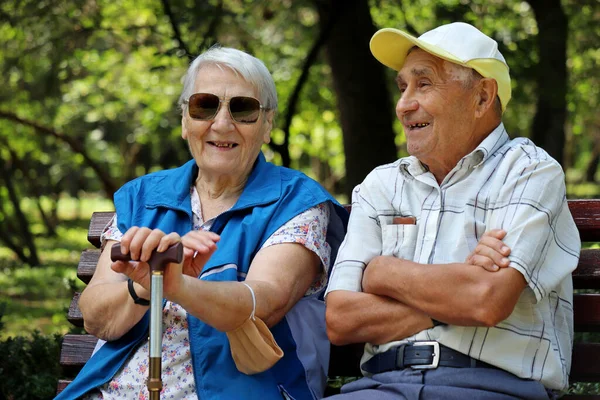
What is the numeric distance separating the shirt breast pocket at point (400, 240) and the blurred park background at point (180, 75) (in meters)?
2.24

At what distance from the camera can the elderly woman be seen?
311 centimetres

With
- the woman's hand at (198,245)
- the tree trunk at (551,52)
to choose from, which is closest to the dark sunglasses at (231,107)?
the woman's hand at (198,245)

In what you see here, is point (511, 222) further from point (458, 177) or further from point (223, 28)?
point (223, 28)

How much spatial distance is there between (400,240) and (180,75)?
963 cm

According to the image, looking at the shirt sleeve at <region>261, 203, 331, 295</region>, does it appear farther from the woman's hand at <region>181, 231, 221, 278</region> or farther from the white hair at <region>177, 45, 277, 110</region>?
the white hair at <region>177, 45, 277, 110</region>

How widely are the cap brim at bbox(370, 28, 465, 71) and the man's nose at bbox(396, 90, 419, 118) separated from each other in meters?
0.18

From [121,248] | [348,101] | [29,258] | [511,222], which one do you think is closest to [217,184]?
[121,248]

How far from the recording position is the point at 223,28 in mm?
7953

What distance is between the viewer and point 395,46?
334cm

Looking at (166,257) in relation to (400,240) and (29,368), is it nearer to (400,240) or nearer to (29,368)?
(400,240)

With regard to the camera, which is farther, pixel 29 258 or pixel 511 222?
pixel 29 258

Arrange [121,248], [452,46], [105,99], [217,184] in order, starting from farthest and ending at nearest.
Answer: [105,99]
[217,184]
[452,46]
[121,248]

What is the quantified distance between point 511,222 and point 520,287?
0.22m

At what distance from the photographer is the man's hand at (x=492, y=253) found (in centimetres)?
283
